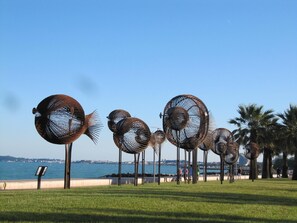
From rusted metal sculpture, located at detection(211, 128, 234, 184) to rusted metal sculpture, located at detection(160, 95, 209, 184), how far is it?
9.69 metres

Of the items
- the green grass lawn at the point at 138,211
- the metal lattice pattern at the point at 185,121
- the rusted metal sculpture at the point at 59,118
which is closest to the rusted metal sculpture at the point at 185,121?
the metal lattice pattern at the point at 185,121

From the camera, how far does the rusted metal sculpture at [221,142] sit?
3759 cm

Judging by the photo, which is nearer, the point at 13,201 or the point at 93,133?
the point at 13,201

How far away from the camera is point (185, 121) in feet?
88.6

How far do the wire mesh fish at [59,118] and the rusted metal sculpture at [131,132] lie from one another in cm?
616

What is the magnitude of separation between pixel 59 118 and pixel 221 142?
2004cm

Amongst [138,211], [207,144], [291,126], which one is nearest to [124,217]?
[138,211]

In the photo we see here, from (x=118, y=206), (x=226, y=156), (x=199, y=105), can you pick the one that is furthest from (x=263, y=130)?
(x=118, y=206)

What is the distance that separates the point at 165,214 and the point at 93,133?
11.7m

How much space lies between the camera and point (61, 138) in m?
20.0

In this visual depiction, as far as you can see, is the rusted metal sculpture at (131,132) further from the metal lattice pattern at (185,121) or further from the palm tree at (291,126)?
the palm tree at (291,126)

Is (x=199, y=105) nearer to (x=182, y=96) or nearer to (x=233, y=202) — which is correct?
(x=182, y=96)

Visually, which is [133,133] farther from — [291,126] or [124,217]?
[291,126]

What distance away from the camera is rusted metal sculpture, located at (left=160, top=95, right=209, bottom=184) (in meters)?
27.0
